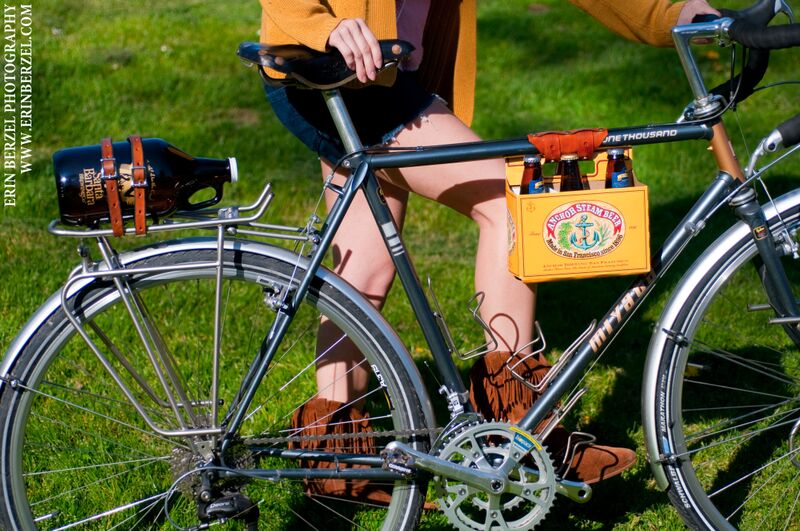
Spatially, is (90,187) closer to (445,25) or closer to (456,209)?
(456,209)

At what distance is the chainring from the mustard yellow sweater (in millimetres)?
912

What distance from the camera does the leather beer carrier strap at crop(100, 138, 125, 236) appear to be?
2285 mm

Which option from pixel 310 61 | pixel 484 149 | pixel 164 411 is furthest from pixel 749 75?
pixel 164 411

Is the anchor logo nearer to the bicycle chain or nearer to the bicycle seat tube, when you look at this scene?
the bicycle seat tube

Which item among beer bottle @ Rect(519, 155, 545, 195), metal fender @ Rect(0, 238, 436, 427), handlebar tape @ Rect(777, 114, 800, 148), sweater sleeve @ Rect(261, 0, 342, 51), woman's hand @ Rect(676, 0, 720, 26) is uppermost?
woman's hand @ Rect(676, 0, 720, 26)

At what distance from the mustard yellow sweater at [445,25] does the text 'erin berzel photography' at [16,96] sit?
2.98m

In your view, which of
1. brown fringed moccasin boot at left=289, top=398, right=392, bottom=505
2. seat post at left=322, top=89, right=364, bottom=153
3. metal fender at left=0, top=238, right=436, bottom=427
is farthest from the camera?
brown fringed moccasin boot at left=289, top=398, right=392, bottom=505

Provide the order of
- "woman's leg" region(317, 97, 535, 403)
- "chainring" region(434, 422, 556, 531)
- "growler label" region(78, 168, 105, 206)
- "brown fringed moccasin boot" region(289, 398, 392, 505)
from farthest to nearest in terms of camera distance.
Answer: "brown fringed moccasin boot" region(289, 398, 392, 505)
"woman's leg" region(317, 97, 535, 403)
"chainring" region(434, 422, 556, 531)
"growler label" region(78, 168, 105, 206)

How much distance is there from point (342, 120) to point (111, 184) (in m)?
0.56

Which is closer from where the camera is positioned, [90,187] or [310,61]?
[90,187]

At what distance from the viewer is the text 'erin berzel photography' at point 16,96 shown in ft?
18.0

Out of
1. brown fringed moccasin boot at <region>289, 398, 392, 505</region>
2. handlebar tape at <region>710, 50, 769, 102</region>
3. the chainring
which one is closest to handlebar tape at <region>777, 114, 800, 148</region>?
handlebar tape at <region>710, 50, 769, 102</region>

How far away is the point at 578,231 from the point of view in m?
2.46

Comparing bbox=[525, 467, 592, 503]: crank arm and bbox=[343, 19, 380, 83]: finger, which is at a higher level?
bbox=[343, 19, 380, 83]: finger
